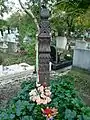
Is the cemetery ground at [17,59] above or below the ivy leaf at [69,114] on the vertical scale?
below

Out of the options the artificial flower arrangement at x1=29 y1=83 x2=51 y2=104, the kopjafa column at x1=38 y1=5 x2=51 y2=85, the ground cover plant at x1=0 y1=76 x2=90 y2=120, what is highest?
the kopjafa column at x1=38 y1=5 x2=51 y2=85

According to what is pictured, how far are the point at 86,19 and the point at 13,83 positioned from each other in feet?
11.3

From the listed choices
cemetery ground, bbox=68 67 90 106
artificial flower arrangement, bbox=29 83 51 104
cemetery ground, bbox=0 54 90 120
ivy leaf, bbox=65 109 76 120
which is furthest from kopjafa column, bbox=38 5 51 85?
cemetery ground, bbox=68 67 90 106

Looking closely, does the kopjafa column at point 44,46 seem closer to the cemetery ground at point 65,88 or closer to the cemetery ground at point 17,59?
the cemetery ground at point 65,88

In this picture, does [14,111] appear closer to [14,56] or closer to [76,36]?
[14,56]

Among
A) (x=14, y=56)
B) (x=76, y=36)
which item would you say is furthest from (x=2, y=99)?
(x=76, y=36)

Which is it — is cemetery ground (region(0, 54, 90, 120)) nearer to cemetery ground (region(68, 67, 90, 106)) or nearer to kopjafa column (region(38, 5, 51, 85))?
cemetery ground (region(68, 67, 90, 106))

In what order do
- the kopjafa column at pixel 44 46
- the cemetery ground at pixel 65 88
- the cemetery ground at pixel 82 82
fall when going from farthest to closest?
the cemetery ground at pixel 82 82 < the kopjafa column at pixel 44 46 < the cemetery ground at pixel 65 88

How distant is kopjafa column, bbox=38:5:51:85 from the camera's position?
4668 millimetres

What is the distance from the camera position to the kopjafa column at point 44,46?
15.3 ft

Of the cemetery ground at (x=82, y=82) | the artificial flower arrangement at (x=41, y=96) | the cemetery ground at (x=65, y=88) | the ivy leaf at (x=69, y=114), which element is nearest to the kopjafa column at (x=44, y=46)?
the cemetery ground at (x=65, y=88)

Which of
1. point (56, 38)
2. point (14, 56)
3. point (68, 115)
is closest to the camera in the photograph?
point (68, 115)

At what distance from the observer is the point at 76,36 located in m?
18.1

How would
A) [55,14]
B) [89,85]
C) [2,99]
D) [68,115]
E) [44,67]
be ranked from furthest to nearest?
[55,14] < [89,85] < [2,99] < [44,67] < [68,115]
